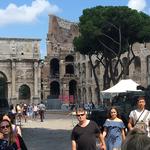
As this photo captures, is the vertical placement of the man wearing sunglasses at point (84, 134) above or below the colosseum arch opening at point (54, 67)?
below

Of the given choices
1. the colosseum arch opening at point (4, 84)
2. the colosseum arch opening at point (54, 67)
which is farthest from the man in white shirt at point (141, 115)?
the colosseum arch opening at point (54, 67)

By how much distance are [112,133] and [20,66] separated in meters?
65.9

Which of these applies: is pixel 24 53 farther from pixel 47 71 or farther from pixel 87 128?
pixel 87 128

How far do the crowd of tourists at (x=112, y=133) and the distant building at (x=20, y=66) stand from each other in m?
63.7

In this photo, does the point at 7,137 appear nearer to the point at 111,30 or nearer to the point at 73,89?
the point at 111,30

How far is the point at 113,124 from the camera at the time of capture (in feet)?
29.0

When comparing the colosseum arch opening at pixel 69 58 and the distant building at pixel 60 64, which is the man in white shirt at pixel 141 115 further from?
the colosseum arch opening at pixel 69 58

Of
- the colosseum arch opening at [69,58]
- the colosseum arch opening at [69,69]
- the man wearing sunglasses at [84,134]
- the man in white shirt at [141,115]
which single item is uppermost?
the colosseum arch opening at [69,58]

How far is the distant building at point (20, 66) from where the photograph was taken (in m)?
72.7

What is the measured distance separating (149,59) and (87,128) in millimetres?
52639

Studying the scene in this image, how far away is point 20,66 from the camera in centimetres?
7425

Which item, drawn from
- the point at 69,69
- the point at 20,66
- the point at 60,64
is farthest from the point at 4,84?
the point at 69,69

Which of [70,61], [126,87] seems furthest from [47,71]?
[126,87]

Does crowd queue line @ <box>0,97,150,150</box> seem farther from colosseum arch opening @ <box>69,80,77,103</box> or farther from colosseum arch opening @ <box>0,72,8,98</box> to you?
colosseum arch opening @ <box>69,80,77,103</box>
